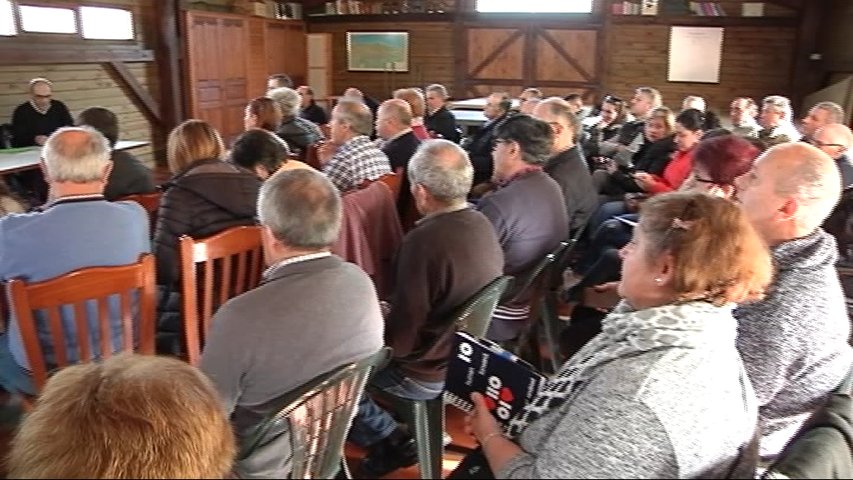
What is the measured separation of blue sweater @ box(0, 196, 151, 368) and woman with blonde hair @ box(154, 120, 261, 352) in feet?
1.40

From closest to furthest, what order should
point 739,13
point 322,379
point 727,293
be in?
point 727,293, point 322,379, point 739,13

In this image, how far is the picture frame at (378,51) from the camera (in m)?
13.3

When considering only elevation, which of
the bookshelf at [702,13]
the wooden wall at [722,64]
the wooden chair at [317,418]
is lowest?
the wooden chair at [317,418]

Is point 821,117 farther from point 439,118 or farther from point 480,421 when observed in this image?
point 480,421

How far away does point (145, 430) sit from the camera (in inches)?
38.1

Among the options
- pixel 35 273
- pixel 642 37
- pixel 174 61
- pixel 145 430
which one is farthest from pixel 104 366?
pixel 642 37

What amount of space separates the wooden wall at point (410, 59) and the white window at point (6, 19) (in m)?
7.06

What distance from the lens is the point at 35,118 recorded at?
22.4 feet

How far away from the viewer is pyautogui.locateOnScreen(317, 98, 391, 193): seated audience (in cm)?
367

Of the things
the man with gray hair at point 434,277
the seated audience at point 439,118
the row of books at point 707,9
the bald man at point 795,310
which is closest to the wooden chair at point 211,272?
the man with gray hair at point 434,277

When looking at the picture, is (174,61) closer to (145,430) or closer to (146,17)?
(146,17)

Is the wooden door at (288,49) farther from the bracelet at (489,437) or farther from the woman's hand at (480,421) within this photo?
the bracelet at (489,437)

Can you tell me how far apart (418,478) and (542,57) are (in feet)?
36.5

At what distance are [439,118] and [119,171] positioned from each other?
3.56 metres
